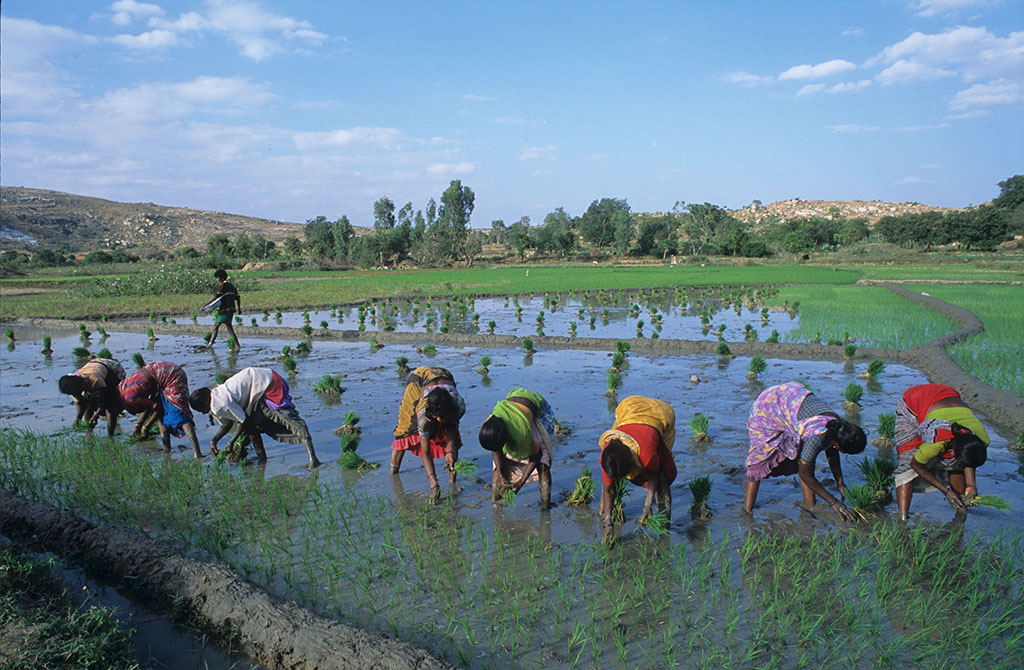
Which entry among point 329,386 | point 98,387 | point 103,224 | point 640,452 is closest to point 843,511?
point 640,452

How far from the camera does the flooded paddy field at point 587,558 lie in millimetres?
3207

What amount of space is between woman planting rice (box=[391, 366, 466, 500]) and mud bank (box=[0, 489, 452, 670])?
1.65 m

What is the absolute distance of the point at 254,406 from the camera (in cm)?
579

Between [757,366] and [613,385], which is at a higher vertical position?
[757,366]

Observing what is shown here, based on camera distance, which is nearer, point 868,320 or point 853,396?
point 853,396

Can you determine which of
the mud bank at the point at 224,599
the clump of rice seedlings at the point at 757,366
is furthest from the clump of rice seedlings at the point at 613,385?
the mud bank at the point at 224,599

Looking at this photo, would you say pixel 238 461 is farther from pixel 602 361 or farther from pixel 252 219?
pixel 252 219

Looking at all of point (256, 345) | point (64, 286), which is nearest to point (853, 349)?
point (256, 345)

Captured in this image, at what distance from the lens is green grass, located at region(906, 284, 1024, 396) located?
8.62 m

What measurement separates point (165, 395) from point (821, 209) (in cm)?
14895

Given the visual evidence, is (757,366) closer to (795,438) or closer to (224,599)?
(795,438)

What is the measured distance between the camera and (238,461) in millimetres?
6156

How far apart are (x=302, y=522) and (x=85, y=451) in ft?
9.63

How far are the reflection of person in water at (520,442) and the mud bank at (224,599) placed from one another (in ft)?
4.78
